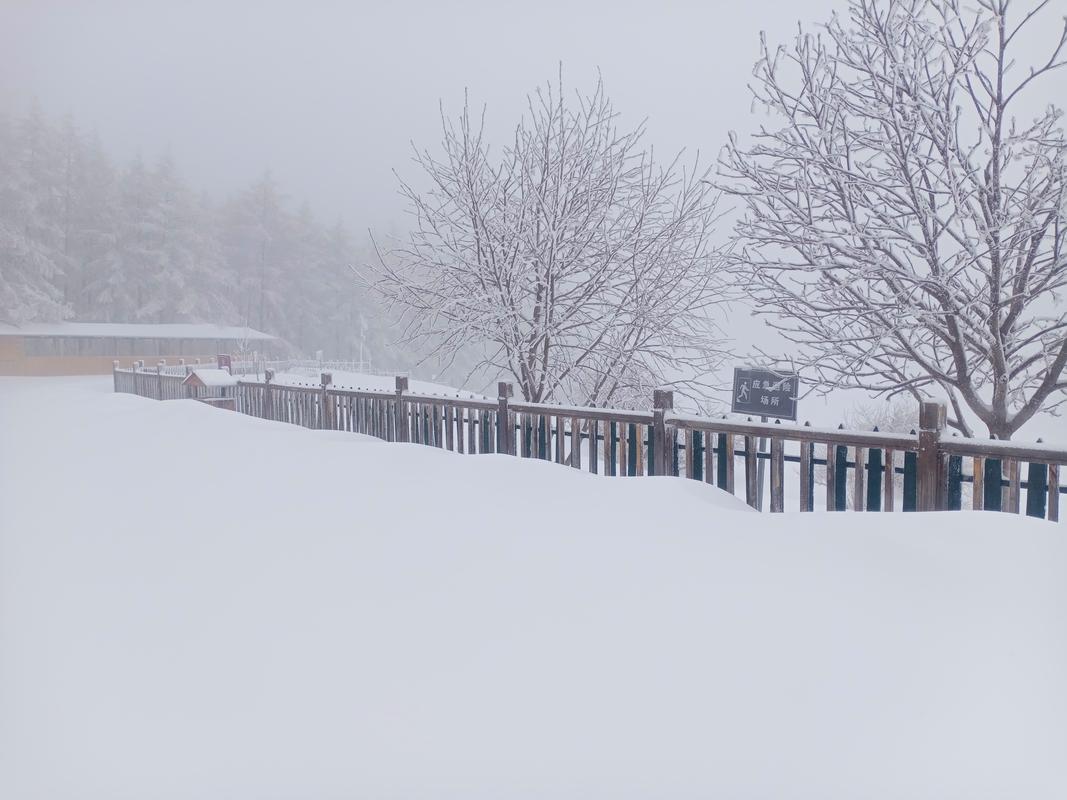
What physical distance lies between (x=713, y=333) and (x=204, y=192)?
163ft

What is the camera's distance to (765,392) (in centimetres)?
625

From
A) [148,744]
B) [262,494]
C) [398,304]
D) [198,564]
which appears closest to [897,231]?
[262,494]

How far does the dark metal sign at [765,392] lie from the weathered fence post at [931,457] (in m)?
1.63

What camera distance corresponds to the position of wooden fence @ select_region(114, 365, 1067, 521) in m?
4.18

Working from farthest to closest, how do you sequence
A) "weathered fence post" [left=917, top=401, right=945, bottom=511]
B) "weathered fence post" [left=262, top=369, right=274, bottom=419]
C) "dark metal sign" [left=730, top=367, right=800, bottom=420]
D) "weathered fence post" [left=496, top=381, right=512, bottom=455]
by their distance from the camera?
"weathered fence post" [left=262, top=369, right=274, bottom=419] → "weathered fence post" [left=496, top=381, right=512, bottom=455] → "dark metal sign" [left=730, top=367, right=800, bottom=420] → "weathered fence post" [left=917, top=401, right=945, bottom=511]

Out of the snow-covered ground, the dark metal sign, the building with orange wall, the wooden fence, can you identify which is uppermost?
the building with orange wall

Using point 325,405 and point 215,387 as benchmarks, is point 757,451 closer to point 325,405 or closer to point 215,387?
point 325,405

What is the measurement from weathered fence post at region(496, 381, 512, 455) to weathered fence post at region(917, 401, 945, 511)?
13.6ft

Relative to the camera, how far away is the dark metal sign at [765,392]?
610 cm

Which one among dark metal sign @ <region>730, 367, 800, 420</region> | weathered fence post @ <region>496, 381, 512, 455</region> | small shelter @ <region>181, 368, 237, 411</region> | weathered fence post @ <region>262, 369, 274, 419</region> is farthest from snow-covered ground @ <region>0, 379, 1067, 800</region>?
small shelter @ <region>181, 368, 237, 411</region>

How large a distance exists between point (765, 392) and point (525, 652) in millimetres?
4441

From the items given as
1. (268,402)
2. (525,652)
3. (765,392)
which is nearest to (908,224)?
(765,392)

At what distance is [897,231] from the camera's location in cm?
636

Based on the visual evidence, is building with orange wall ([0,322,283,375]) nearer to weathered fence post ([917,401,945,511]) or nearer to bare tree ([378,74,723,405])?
bare tree ([378,74,723,405])
